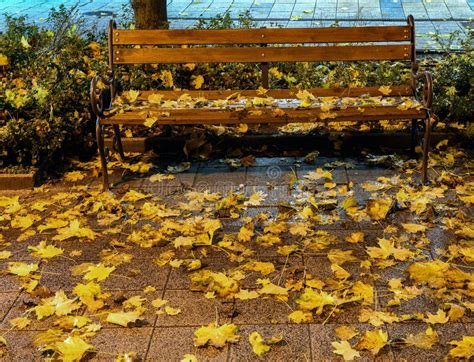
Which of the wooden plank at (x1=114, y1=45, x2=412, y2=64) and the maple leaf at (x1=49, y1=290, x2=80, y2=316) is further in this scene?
the wooden plank at (x1=114, y1=45, x2=412, y2=64)

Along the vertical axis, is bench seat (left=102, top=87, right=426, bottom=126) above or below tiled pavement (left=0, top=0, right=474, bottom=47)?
below

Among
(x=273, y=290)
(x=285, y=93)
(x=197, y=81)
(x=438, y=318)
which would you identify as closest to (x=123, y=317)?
(x=273, y=290)

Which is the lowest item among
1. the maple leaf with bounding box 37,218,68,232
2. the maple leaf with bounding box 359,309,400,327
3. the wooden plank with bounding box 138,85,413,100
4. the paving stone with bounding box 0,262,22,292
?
the paving stone with bounding box 0,262,22,292

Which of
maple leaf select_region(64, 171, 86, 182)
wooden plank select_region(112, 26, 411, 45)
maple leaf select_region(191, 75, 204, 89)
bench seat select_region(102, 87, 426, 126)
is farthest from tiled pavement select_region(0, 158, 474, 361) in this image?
maple leaf select_region(191, 75, 204, 89)

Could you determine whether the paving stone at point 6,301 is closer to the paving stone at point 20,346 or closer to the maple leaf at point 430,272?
the paving stone at point 20,346

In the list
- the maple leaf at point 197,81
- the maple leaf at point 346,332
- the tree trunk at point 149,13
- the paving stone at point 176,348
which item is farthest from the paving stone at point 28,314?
the tree trunk at point 149,13

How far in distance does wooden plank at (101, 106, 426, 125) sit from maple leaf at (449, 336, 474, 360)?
7.80 ft

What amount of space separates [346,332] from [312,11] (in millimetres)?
8634

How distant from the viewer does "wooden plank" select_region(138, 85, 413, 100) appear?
5984 mm

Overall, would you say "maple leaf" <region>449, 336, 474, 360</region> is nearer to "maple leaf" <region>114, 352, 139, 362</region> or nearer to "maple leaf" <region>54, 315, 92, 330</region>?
"maple leaf" <region>114, 352, 139, 362</region>

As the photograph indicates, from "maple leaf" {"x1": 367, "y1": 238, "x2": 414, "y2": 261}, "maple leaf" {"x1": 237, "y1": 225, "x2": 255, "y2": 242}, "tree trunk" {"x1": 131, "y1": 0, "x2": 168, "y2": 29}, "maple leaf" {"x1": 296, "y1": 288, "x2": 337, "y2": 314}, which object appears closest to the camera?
"maple leaf" {"x1": 296, "y1": 288, "x2": 337, "y2": 314}

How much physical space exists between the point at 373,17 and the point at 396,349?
820cm

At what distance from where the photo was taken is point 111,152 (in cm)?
620

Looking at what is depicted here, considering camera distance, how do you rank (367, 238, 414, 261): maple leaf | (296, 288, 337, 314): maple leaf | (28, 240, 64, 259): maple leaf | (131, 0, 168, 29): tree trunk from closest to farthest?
(296, 288, 337, 314): maple leaf < (367, 238, 414, 261): maple leaf < (28, 240, 64, 259): maple leaf < (131, 0, 168, 29): tree trunk
